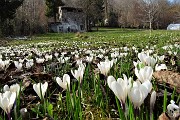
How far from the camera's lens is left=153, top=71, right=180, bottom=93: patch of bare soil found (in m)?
1.62

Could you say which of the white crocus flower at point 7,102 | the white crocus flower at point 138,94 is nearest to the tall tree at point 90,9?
the white crocus flower at point 7,102

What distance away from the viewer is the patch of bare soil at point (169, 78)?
5.31 ft

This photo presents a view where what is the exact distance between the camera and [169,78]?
1.67 meters

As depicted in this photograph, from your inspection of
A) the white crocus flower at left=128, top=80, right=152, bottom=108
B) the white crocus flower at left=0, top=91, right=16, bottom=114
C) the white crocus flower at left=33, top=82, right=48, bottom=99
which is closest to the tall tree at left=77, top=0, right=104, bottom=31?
the white crocus flower at left=33, top=82, right=48, bottom=99

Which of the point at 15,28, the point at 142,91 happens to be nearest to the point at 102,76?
the point at 142,91

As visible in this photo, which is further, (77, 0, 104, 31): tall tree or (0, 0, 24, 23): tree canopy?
(77, 0, 104, 31): tall tree

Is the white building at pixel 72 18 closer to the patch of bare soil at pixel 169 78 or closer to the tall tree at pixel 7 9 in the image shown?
the tall tree at pixel 7 9

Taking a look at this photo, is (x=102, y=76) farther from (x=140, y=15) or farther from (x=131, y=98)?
(x=140, y=15)

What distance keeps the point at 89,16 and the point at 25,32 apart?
2660cm

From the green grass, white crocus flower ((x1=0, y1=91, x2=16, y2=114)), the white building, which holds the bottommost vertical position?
the green grass

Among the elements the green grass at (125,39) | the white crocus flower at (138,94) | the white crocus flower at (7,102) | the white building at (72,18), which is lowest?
the green grass at (125,39)

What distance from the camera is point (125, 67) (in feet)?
8.23

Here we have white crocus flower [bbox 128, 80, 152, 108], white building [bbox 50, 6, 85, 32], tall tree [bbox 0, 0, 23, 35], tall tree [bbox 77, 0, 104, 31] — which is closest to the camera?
white crocus flower [bbox 128, 80, 152, 108]

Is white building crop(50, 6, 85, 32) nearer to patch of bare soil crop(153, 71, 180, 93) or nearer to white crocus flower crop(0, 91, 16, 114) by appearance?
patch of bare soil crop(153, 71, 180, 93)
